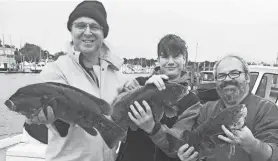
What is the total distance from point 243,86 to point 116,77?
1351mm

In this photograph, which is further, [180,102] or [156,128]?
[180,102]

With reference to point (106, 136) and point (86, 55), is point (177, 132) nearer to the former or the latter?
point (106, 136)

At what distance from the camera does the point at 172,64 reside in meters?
2.88

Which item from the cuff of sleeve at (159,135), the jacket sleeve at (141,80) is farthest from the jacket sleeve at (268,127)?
the jacket sleeve at (141,80)

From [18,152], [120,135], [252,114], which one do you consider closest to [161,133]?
[120,135]

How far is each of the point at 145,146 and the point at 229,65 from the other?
4.06 ft

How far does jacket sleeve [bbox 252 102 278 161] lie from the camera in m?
2.49

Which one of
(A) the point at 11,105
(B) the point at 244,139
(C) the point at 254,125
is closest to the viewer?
(A) the point at 11,105

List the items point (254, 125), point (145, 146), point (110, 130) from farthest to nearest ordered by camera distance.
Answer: point (145, 146), point (254, 125), point (110, 130)

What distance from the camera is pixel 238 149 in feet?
8.75

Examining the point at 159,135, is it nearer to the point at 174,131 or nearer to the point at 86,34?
the point at 174,131

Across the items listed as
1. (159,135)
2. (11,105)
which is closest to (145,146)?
(159,135)

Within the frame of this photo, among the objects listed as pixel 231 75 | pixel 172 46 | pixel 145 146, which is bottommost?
pixel 145 146

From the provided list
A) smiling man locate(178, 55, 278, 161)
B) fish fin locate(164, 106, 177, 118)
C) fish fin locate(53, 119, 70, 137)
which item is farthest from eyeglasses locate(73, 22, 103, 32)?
smiling man locate(178, 55, 278, 161)
